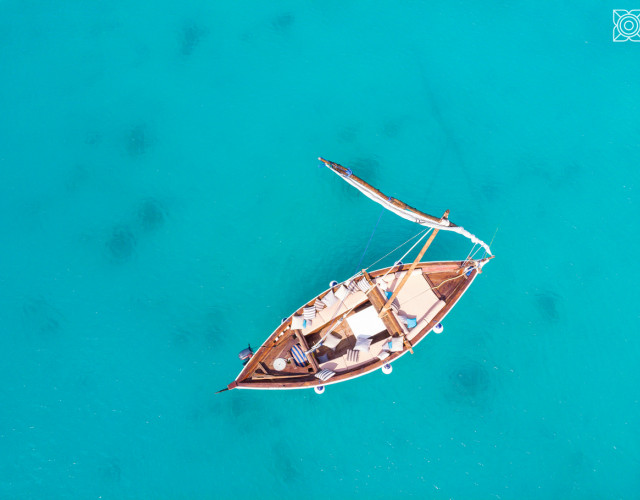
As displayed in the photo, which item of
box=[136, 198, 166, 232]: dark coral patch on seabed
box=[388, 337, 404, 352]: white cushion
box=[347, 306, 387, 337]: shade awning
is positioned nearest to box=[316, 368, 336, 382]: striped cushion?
box=[347, 306, 387, 337]: shade awning

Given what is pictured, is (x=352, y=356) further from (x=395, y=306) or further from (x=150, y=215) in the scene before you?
(x=150, y=215)

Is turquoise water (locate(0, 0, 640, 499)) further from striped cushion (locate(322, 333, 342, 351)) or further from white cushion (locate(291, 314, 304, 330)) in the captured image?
striped cushion (locate(322, 333, 342, 351))

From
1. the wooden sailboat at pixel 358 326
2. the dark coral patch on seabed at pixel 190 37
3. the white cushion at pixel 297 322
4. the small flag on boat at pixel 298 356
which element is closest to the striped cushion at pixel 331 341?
→ the wooden sailboat at pixel 358 326

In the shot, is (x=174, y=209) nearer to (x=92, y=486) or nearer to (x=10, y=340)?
(x=10, y=340)

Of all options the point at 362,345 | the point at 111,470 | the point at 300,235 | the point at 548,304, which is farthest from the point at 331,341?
the point at 111,470

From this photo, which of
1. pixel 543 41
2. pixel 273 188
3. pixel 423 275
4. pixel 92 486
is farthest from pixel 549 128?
pixel 92 486

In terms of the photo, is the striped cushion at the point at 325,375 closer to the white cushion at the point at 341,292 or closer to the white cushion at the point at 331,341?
the white cushion at the point at 331,341

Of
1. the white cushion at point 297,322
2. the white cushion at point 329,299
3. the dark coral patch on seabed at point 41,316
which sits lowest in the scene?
the white cushion at point 297,322
